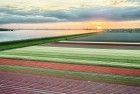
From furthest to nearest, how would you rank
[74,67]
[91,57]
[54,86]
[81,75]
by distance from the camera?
[91,57], [74,67], [81,75], [54,86]

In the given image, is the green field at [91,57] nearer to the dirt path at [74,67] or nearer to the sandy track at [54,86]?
the dirt path at [74,67]

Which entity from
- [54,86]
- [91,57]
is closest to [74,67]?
[54,86]

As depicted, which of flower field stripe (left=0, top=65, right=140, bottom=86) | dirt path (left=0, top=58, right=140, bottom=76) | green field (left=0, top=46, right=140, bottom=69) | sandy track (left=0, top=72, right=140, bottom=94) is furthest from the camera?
green field (left=0, top=46, right=140, bottom=69)

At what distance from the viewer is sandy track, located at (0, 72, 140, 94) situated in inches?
407

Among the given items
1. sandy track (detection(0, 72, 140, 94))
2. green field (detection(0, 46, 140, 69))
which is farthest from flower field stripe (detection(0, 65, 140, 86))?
green field (detection(0, 46, 140, 69))

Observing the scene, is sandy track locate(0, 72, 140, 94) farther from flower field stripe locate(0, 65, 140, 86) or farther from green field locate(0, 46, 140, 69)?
green field locate(0, 46, 140, 69)

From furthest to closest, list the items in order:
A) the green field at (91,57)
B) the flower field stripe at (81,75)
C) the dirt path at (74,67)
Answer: the green field at (91,57) < the dirt path at (74,67) < the flower field stripe at (81,75)

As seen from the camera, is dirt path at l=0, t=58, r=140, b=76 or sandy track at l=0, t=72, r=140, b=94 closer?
sandy track at l=0, t=72, r=140, b=94

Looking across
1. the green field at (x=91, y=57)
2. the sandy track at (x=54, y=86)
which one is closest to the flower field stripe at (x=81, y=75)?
the sandy track at (x=54, y=86)

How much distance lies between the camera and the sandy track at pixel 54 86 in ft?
33.9

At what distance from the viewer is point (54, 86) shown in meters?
11.1

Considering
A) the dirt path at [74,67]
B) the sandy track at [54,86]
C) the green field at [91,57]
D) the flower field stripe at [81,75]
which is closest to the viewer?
the sandy track at [54,86]

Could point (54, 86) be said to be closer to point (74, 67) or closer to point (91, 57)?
point (74, 67)

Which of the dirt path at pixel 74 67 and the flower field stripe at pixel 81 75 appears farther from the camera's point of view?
the dirt path at pixel 74 67
